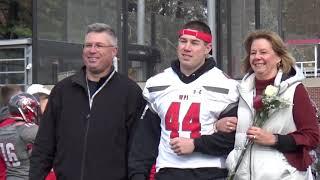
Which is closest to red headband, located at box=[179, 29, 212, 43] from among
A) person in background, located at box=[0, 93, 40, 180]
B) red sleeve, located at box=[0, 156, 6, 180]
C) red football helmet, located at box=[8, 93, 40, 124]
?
person in background, located at box=[0, 93, 40, 180]

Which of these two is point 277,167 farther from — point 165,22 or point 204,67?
point 165,22

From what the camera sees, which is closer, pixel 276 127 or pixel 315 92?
pixel 276 127

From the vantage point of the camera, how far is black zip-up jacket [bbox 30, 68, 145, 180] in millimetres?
4258

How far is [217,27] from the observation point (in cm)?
1520

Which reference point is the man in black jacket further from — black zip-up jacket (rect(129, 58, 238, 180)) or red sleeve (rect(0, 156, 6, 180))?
red sleeve (rect(0, 156, 6, 180))

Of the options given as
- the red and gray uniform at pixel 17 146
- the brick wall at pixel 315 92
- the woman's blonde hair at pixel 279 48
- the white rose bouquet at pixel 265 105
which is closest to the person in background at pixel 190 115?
the white rose bouquet at pixel 265 105

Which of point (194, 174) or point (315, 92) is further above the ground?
point (315, 92)

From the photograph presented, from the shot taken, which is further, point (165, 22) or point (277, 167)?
point (165, 22)

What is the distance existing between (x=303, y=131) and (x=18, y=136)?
2.86 meters

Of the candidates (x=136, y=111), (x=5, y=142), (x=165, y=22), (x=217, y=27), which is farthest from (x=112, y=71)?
(x=217, y=27)

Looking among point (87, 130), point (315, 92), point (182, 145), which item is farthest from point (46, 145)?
point (315, 92)

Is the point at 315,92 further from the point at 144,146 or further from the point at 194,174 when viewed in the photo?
the point at 194,174

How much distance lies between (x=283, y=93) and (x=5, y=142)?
283 cm

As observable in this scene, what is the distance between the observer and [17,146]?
5.77 metres
